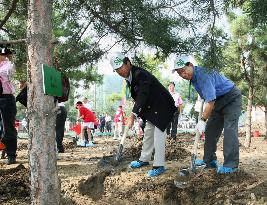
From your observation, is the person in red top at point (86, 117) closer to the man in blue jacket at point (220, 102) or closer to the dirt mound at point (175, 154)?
the dirt mound at point (175, 154)

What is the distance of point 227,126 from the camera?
4211mm

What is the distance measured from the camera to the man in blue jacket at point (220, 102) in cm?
402

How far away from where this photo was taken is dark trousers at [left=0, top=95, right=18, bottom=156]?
5254mm

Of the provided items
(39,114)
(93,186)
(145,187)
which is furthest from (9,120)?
(39,114)

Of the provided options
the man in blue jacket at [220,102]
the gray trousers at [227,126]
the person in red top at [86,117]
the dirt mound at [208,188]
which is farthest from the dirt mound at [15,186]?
the person in red top at [86,117]

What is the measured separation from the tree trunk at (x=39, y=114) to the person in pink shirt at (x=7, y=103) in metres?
2.17

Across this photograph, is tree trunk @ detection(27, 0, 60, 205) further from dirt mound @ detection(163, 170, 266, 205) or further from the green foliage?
the green foliage

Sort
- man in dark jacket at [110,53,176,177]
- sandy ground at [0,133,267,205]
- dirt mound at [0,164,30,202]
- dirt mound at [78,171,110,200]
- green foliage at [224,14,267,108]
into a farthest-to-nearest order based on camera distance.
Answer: green foliage at [224,14,267,108] < dirt mound at [78,171,110,200] < man in dark jacket at [110,53,176,177] < dirt mound at [0,164,30,202] < sandy ground at [0,133,267,205]

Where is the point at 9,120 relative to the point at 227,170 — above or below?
above

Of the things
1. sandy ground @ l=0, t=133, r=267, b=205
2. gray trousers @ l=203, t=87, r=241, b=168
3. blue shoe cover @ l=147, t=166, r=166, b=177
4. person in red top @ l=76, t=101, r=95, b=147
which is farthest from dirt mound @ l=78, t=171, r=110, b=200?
person in red top @ l=76, t=101, r=95, b=147

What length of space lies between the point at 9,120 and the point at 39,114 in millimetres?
2441

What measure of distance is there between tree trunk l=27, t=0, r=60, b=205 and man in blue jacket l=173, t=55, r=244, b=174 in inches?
58.7

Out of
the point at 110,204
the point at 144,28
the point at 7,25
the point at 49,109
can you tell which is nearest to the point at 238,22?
the point at 7,25

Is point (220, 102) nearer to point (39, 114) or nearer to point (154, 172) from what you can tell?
point (154, 172)
